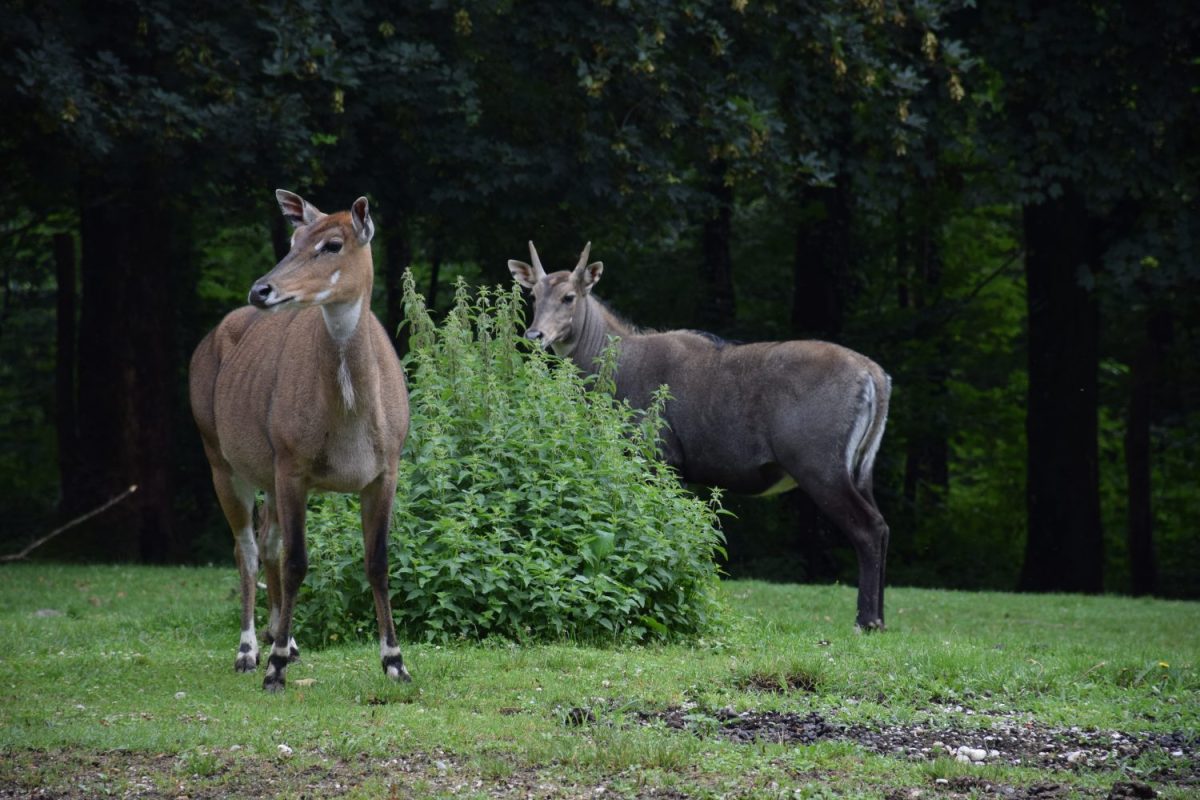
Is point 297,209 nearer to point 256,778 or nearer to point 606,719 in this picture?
point 606,719

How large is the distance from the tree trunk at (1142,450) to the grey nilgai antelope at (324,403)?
15474 mm

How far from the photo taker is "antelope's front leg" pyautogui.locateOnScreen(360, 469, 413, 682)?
302 inches

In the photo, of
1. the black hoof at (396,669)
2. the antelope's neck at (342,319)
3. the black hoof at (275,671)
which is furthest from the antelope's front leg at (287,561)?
the antelope's neck at (342,319)

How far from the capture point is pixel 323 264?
23.8 feet

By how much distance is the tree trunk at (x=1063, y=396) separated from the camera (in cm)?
1853

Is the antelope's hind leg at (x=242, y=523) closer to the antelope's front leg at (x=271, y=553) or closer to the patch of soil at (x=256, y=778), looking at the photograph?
the antelope's front leg at (x=271, y=553)

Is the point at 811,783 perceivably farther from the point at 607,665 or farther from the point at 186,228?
the point at 186,228

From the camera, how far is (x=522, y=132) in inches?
651

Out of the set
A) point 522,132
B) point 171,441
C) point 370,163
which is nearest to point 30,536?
point 171,441

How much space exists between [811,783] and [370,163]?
12.3m

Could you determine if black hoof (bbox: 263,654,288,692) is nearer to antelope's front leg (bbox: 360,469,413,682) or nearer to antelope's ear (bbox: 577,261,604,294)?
antelope's front leg (bbox: 360,469,413,682)

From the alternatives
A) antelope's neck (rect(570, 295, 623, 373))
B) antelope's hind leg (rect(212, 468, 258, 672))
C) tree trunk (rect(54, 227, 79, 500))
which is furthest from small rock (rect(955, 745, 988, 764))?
tree trunk (rect(54, 227, 79, 500))

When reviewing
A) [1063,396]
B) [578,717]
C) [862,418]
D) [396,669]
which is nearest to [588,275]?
[862,418]

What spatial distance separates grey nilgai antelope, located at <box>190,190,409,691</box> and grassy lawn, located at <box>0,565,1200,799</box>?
61cm
